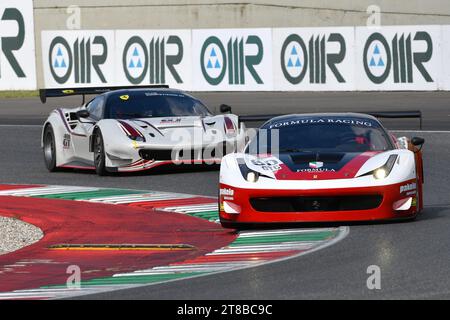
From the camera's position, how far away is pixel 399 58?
30188mm

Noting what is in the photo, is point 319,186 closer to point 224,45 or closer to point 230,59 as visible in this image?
point 230,59

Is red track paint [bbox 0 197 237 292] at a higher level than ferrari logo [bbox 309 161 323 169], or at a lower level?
lower

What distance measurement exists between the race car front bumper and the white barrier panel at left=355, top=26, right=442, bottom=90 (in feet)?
61.9

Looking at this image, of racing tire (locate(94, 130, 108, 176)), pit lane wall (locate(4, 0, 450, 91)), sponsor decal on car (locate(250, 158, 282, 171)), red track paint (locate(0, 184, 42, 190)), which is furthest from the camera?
pit lane wall (locate(4, 0, 450, 91))

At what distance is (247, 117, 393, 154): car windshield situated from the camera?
12.6 meters

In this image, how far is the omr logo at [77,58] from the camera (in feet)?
111

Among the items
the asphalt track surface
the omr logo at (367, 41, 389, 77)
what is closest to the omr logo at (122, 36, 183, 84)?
the omr logo at (367, 41, 389, 77)

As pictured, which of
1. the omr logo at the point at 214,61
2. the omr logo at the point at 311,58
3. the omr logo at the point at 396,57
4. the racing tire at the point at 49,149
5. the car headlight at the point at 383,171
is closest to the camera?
the car headlight at the point at 383,171

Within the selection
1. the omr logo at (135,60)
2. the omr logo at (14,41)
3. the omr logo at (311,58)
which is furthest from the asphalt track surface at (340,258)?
the omr logo at (14,41)

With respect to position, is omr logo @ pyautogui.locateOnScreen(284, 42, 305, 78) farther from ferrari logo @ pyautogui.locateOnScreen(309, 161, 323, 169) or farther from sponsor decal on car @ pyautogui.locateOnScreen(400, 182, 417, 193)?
sponsor decal on car @ pyautogui.locateOnScreen(400, 182, 417, 193)

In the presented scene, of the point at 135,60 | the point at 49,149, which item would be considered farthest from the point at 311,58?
the point at 49,149

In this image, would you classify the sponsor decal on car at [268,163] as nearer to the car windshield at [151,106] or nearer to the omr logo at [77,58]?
the car windshield at [151,106]
